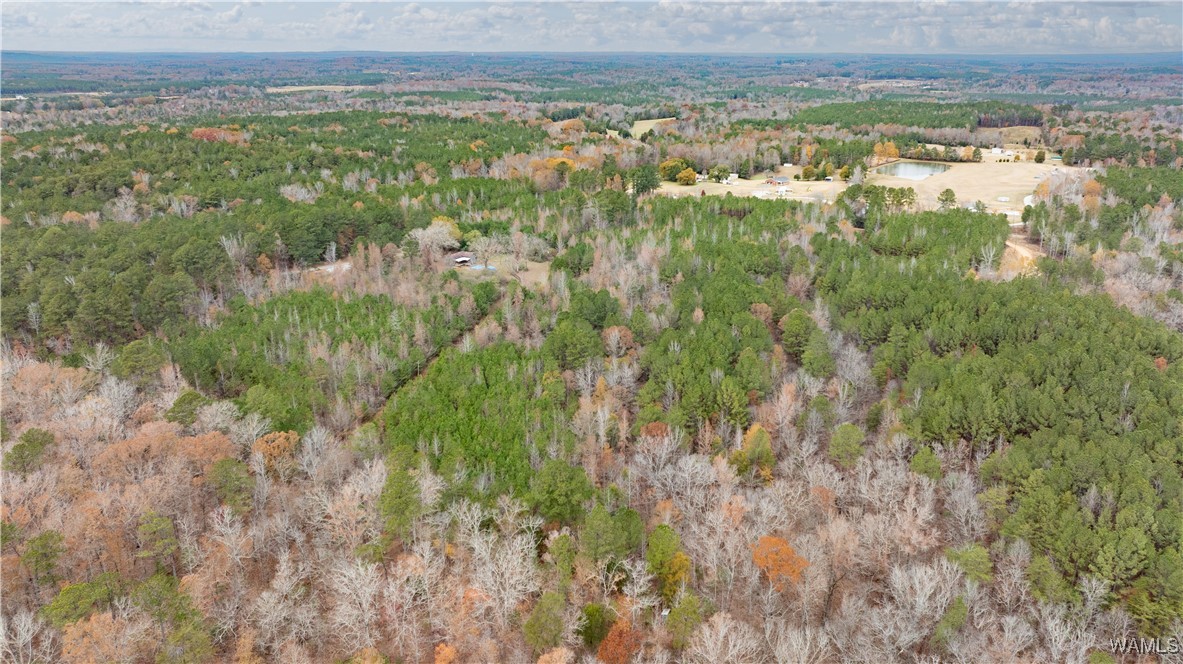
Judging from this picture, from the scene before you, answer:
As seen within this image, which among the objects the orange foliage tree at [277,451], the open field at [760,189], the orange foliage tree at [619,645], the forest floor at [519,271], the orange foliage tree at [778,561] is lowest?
the orange foliage tree at [619,645]

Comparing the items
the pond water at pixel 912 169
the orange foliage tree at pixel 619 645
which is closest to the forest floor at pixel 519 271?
the orange foliage tree at pixel 619 645

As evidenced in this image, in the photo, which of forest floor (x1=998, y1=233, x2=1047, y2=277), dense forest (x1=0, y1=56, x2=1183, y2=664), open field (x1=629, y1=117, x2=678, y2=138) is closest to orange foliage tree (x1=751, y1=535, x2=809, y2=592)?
dense forest (x1=0, y1=56, x2=1183, y2=664)

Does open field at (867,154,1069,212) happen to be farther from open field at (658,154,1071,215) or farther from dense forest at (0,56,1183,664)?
dense forest at (0,56,1183,664)

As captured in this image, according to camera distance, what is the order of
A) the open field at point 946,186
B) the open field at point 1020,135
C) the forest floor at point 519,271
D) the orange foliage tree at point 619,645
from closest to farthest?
the orange foliage tree at point 619,645 < the forest floor at point 519,271 < the open field at point 946,186 < the open field at point 1020,135

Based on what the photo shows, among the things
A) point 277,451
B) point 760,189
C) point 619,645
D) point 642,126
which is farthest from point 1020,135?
point 277,451

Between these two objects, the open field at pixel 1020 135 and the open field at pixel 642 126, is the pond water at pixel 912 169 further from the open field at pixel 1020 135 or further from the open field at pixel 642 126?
the open field at pixel 642 126

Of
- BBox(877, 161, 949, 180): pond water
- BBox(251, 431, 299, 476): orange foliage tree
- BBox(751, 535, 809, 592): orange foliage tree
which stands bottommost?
BBox(751, 535, 809, 592): orange foliage tree
